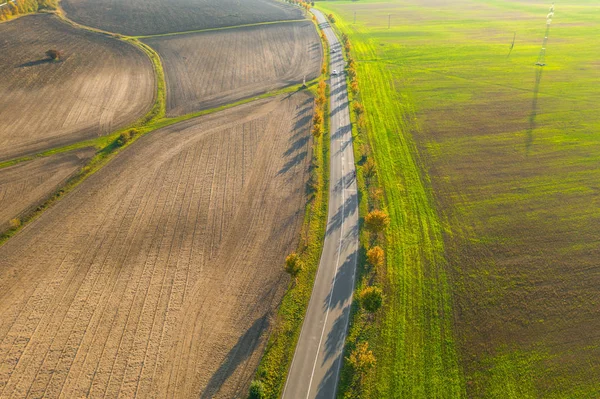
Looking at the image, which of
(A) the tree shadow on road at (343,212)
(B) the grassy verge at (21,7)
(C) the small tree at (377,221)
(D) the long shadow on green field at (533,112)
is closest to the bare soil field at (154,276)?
(A) the tree shadow on road at (343,212)

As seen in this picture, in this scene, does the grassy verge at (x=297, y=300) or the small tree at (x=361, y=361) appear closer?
the small tree at (x=361, y=361)

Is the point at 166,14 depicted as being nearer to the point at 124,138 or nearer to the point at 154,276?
the point at 124,138

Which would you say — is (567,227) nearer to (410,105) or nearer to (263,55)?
(410,105)

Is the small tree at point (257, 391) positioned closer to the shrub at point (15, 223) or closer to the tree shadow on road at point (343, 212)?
the tree shadow on road at point (343, 212)

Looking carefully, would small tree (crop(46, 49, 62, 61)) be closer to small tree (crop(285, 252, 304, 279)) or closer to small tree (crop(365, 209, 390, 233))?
small tree (crop(285, 252, 304, 279))

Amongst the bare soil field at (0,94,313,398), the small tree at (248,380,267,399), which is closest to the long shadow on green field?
the bare soil field at (0,94,313,398)

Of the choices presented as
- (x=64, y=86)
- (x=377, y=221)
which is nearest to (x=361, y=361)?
(x=377, y=221)
